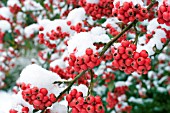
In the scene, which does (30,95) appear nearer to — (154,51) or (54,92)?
(54,92)

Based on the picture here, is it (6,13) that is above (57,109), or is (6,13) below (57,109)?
above

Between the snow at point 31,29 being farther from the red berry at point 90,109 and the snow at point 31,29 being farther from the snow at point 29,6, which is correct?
the red berry at point 90,109

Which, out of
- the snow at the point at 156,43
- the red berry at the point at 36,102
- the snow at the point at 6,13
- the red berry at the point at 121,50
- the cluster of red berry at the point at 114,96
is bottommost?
the red berry at the point at 36,102

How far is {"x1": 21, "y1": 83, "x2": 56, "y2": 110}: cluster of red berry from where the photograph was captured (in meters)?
1.73

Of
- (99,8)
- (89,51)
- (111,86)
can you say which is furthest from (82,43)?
(111,86)

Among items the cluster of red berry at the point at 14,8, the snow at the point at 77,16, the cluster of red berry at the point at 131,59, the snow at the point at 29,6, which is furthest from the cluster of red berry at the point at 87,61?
the snow at the point at 29,6

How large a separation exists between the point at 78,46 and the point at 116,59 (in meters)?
0.30

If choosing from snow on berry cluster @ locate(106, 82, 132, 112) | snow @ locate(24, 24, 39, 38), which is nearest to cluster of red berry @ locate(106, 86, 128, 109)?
snow on berry cluster @ locate(106, 82, 132, 112)

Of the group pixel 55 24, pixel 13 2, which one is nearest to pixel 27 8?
pixel 13 2

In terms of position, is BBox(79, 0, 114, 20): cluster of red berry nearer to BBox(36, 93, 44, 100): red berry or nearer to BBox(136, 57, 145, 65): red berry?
BBox(136, 57, 145, 65): red berry

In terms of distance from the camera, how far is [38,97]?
5.68 ft

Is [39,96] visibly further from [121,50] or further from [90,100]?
[121,50]

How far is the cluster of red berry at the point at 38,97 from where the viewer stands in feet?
5.66

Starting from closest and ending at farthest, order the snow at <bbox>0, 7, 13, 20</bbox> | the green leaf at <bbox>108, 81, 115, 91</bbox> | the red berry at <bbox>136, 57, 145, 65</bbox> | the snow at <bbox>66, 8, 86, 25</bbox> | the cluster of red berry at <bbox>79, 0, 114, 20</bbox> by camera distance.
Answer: the red berry at <bbox>136, 57, 145, 65</bbox> → the cluster of red berry at <bbox>79, 0, 114, 20</bbox> → the snow at <bbox>66, 8, 86, 25</bbox> → the green leaf at <bbox>108, 81, 115, 91</bbox> → the snow at <bbox>0, 7, 13, 20</bbox>
